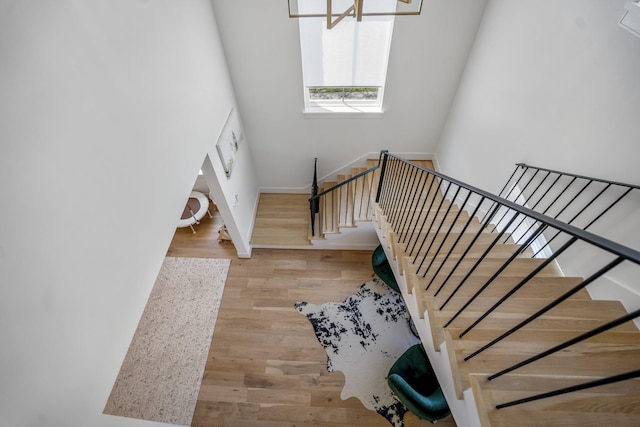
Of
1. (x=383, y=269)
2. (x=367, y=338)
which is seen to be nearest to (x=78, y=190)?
(x=383, y=269)

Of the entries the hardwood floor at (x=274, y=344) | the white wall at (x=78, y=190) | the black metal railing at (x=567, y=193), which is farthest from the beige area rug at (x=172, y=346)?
the black metal railing at (x=567, y=193)

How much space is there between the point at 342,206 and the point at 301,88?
5.80 feet

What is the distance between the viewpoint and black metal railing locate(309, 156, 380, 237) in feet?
13.4

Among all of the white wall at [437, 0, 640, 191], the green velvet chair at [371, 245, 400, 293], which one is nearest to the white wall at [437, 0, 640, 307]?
the white wall at [437, 0, 640, 191]

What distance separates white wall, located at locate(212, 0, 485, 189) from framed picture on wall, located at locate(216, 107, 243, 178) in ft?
1.23

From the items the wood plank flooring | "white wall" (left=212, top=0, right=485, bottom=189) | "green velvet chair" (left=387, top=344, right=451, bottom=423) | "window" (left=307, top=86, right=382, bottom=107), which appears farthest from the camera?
the wood plank flooring

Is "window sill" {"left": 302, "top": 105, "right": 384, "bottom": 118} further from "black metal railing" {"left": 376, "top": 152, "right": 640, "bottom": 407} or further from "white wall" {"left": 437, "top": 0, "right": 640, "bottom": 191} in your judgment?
"black metal railing" {"left": 376, "top": 152, "right": 640, "bottom": 407}

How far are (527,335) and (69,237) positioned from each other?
98.0 inches

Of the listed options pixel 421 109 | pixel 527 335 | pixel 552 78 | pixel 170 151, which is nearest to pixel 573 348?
pixel 527 335

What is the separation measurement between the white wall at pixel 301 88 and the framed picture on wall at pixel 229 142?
1.23ft

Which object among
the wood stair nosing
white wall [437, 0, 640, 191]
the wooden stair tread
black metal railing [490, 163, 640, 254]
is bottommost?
the wooden stair tread

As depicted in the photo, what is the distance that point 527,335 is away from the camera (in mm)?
1647

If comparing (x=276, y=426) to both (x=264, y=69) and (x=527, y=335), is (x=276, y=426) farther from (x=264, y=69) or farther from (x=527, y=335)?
(x=264, y=69)

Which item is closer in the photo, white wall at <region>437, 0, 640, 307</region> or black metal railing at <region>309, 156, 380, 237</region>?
white wall at <region>437, 0, 640, 307</region>
